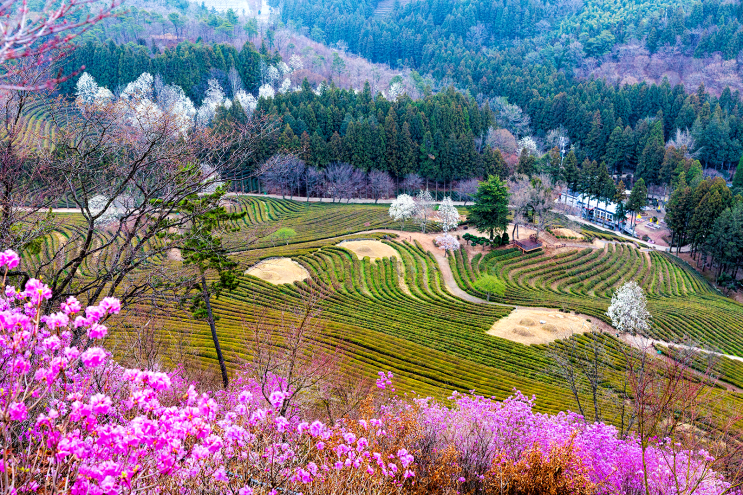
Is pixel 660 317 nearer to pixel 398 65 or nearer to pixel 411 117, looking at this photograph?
pixel 411 117

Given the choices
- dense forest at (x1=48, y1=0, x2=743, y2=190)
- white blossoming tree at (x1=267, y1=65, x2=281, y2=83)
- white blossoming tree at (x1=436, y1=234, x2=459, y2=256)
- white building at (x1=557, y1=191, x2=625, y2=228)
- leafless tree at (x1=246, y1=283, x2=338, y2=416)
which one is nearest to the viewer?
leafless tree at (x1=246, y1=283, x2=338, y2=416)

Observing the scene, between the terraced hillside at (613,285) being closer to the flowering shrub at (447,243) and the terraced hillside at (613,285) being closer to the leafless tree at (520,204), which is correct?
the flowering shrub at (447,243)

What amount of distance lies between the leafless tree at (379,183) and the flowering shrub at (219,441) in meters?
54.7

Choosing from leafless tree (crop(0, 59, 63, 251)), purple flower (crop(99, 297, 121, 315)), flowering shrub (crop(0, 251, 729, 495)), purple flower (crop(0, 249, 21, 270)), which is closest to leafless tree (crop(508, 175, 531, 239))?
flowering shrub (crop(0, 251, 729, 495))

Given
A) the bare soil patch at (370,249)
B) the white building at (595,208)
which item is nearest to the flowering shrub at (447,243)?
the bare soil patch at (370,249)

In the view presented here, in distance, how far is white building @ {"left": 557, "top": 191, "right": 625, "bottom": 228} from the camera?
208 ft

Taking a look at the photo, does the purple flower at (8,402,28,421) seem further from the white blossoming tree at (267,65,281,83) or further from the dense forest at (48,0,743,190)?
the white blossoming tree at (267,65,281,83)

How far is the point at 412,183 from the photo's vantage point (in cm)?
6638

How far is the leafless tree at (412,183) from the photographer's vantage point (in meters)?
66.3

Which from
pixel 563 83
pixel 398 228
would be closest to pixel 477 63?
pixel 563 83

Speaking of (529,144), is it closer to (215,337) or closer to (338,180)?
(338,180)

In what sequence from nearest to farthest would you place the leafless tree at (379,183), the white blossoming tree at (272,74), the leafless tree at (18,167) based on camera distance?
1. the leafless tree at (18,167)
2. the leafless tree at (379,183)
3. the white blossoming tree at (272,74)

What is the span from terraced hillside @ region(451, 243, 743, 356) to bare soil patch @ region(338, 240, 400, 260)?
6.43 meters

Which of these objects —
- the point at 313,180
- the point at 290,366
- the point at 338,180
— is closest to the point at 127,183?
the point at 290,366
